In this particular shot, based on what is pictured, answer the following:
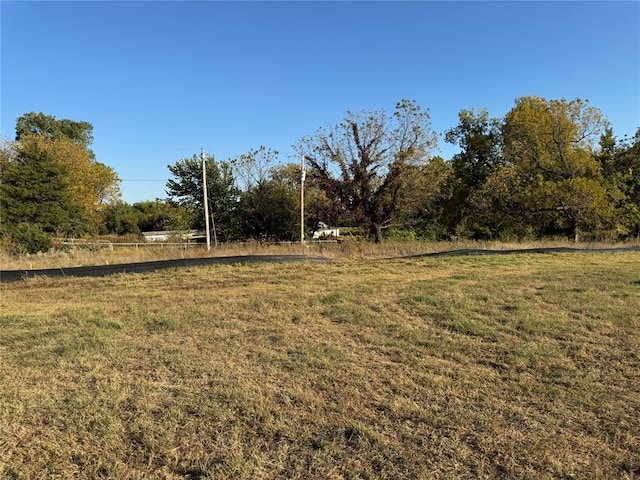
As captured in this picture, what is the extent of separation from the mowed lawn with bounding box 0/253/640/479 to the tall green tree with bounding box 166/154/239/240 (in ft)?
70.1

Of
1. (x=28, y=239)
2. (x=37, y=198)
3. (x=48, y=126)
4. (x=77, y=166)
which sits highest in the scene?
(x=48, y=126)

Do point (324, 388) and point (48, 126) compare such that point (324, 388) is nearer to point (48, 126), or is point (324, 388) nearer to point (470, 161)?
point (470, 161)

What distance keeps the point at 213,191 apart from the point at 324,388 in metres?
25.3

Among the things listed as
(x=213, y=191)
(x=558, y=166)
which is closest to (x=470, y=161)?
(x=558, y=166)

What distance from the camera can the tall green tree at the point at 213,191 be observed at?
26594 mm

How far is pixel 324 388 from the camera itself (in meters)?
2.85

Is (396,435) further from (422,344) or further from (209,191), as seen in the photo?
(209,191)

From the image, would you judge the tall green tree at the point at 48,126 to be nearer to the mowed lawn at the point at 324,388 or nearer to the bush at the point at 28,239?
the bush at the point at 28,239

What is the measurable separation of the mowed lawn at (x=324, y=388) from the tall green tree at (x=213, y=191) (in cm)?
2137

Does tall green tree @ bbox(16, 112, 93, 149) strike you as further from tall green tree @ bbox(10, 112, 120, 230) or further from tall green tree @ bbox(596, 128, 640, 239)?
tall green tree @ bbox(596, 128, 640, 239)

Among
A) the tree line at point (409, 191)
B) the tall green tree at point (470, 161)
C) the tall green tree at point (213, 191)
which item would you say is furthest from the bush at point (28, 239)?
the tall green tree at point (470, 161)

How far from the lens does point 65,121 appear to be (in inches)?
1818

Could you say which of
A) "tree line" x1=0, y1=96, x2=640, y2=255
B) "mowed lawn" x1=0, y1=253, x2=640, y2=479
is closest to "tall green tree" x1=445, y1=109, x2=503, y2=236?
"tree line" x1=0, y1=96, x2=640, y2=255

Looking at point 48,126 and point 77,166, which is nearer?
point 77,166
